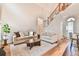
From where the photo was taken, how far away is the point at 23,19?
273 centimetres

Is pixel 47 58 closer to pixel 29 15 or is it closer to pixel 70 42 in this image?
pixel 70 42

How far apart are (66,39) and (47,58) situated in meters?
0.46

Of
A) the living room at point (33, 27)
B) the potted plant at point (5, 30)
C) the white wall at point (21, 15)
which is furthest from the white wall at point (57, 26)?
the potted plant at point (5, 30)

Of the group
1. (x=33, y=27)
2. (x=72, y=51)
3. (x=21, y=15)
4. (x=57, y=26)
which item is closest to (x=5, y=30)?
(x=21, y=15)

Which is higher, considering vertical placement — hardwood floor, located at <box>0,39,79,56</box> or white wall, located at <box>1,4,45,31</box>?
white wall, located at <box>1,4,45,31</box>

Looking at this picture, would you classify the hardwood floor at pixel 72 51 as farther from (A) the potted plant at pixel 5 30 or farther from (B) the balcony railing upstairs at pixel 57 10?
(A) the potted plant at pixel 5 30

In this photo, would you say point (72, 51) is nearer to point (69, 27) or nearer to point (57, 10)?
point (69, 27)

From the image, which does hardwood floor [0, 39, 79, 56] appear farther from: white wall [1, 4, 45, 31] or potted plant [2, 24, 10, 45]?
white wall [1, 4, 45, 31]

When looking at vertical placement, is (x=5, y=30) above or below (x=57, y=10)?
below

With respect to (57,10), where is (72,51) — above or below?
below

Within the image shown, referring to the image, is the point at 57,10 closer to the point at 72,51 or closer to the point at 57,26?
the point at 57,26

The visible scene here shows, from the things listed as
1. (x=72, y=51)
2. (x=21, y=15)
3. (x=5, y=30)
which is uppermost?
(x=21, y=15)

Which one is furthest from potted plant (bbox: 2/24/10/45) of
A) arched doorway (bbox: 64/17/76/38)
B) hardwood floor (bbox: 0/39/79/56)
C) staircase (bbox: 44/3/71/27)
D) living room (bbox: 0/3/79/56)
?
arched doorway (bbox: 64/17/76/38)

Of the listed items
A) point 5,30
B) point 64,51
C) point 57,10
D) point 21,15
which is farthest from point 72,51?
point 5,30
